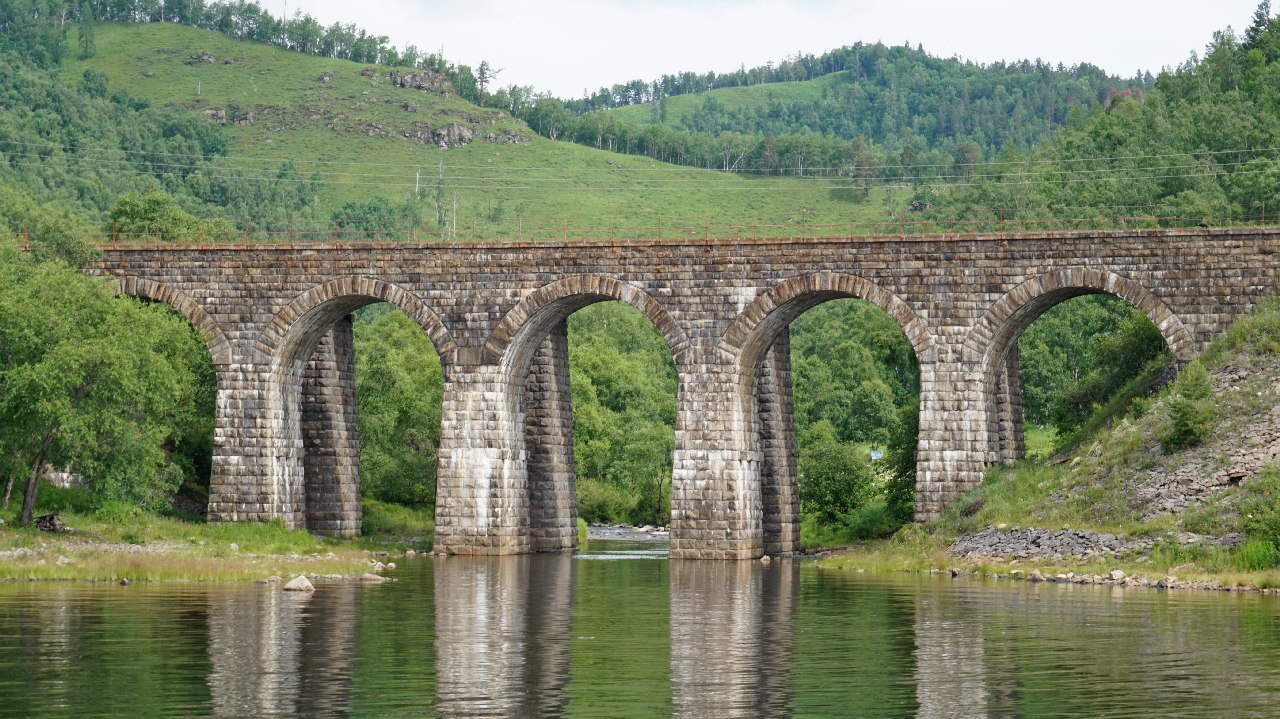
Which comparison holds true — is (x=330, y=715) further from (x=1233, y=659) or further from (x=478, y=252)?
(x=478, y=252)

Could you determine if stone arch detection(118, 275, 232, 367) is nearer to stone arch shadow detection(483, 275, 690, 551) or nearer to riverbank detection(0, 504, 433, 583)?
riverbank detection(0, 504, 433, 583)

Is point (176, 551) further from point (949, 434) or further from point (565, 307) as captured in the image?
point (949, 434)

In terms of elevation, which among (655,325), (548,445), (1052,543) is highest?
(655,325)

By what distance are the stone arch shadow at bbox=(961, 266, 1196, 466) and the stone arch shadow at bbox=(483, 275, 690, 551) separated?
1110cm

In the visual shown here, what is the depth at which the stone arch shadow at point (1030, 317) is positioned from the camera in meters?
63.7

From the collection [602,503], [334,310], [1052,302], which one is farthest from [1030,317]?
[602,503]

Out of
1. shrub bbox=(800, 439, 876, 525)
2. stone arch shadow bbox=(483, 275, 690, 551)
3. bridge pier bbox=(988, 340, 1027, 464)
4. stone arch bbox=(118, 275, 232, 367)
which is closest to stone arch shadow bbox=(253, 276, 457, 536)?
stone arch bbox=(118, 275, 232, 367)

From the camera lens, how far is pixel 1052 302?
220 ft

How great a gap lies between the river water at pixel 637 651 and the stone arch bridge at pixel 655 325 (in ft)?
41.1

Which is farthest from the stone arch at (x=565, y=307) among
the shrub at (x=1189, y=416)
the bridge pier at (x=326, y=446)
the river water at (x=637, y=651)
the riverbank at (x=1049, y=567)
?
the shrub at (x=1189, y=416)

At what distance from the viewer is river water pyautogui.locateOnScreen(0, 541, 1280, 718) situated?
102ft

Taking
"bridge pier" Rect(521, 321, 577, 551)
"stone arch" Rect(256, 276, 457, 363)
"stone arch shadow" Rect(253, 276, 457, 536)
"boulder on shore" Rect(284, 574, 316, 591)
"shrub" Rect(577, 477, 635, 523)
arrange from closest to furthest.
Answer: "boulder on shore" Rect(284, 574, 316, 591), "stone arch" Rect(256, 276, 457, 363), "stone arch shadow" Rect(253, 276, 457, 536), "bridge pier" Rect(521, 321, 577, 551), "shrub" Rect(577, 477, 635, 523)

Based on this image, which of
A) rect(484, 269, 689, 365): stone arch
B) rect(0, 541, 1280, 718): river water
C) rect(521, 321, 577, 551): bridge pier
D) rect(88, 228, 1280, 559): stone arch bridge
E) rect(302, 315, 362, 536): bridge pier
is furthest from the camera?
rect(302, 315, 362, 536): bridge pier

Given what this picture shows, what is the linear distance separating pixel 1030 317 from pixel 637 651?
32861 millimetres
